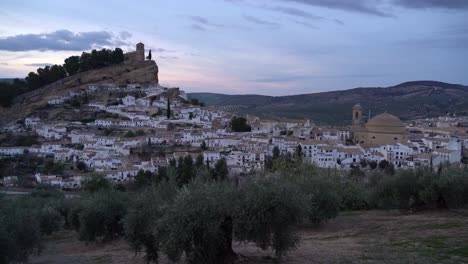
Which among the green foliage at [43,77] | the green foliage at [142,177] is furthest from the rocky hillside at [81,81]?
the green foliage at [142,177]

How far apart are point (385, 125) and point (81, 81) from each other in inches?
2077

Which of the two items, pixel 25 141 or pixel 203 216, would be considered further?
pixel 25 141

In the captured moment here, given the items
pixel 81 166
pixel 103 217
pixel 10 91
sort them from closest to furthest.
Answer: pixel 103 217 < pixel 81 166 < pixel 10 91

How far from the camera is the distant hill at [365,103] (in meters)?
113

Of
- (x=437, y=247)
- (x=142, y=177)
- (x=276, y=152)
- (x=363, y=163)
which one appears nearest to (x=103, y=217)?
(x=437, y=247)

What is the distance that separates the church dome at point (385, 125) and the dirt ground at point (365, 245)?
133 ft

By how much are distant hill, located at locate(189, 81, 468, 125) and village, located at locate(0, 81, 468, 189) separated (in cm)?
3512

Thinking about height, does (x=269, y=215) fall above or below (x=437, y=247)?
above

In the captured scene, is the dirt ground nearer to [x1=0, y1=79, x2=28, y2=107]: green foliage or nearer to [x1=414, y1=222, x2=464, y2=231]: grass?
[x1=414, y1=222, x2=464, y2=231]: grass

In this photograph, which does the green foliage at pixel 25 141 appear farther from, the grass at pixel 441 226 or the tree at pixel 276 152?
the grass at pixel 441 226

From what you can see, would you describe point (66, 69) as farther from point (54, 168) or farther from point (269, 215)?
point (269, 215)

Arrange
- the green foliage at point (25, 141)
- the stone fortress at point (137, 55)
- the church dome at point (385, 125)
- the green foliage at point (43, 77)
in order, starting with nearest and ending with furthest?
the green foliage at point (25, 141) → the church dome at point (385, 125) → the green foliage at point (43, 77) → the stone fortress at point (137, 55)

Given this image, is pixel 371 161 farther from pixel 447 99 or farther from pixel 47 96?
pixel 447 99

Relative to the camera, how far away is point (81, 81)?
8275cm
